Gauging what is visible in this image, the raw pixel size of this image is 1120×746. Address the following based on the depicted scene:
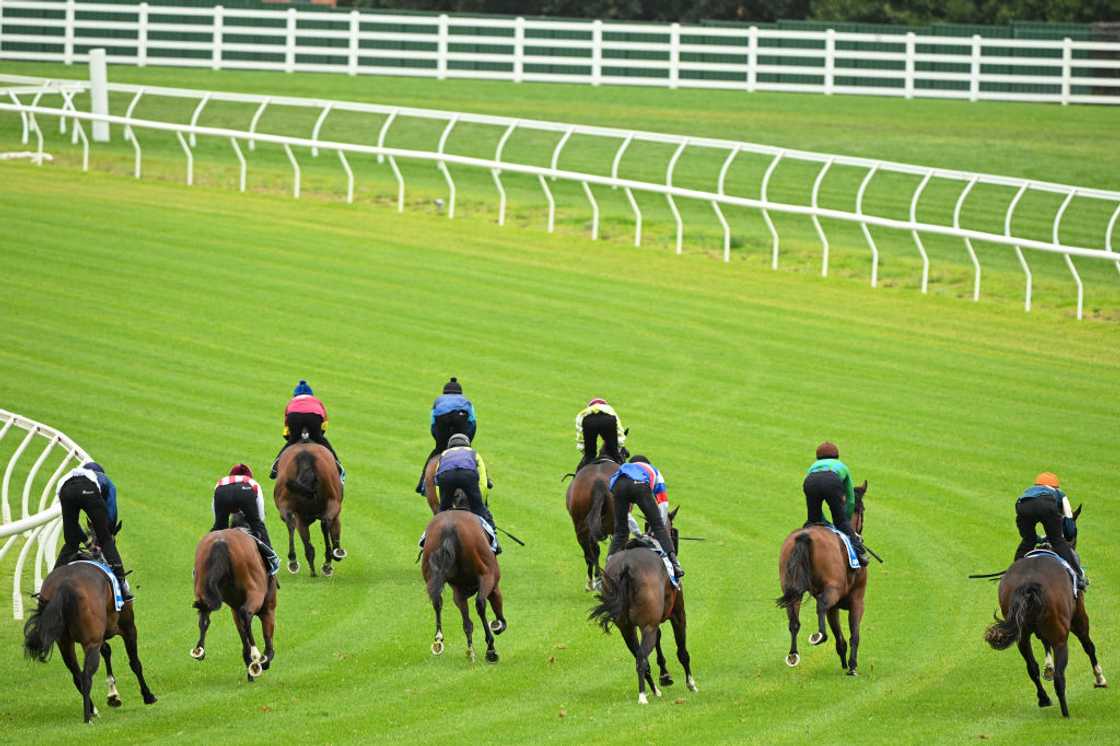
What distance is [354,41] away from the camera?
4381 cm

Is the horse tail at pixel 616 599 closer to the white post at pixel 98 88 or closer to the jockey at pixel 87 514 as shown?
the jockey at pixel 87 514

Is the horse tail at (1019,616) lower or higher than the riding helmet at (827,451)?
lower

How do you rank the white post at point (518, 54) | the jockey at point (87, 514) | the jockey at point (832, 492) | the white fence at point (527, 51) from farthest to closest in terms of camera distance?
the white post at point (518, 54) < the white fence at point (527, 51) < the jockey at point (832, 492) < the jockey at point (87, 514)

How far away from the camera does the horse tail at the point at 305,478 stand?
15883 millimetres

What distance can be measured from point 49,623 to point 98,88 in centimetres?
2692

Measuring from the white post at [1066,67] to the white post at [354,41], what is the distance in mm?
17202

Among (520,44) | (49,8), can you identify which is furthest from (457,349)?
(49,8)

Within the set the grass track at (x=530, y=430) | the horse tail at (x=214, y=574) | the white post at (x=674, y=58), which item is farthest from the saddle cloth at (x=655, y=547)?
the white post at (x=674, y=58)

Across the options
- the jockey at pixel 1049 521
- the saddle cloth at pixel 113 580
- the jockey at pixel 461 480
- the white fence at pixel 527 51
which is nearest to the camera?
the saddle cloth at pixel 113 580

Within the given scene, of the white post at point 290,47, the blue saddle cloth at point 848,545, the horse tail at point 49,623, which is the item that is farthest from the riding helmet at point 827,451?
the white post at point 290,47

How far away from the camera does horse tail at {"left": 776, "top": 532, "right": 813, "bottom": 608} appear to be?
42.9 ft

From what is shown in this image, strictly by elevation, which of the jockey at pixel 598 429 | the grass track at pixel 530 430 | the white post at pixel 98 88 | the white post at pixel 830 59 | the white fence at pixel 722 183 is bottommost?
the grass track at pixel 530 430

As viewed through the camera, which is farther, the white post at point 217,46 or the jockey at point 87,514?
the white post at point 217,46

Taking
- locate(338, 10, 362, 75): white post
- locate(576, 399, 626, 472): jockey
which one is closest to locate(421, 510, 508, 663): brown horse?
locate(576, 399, 626, 472): jockey
